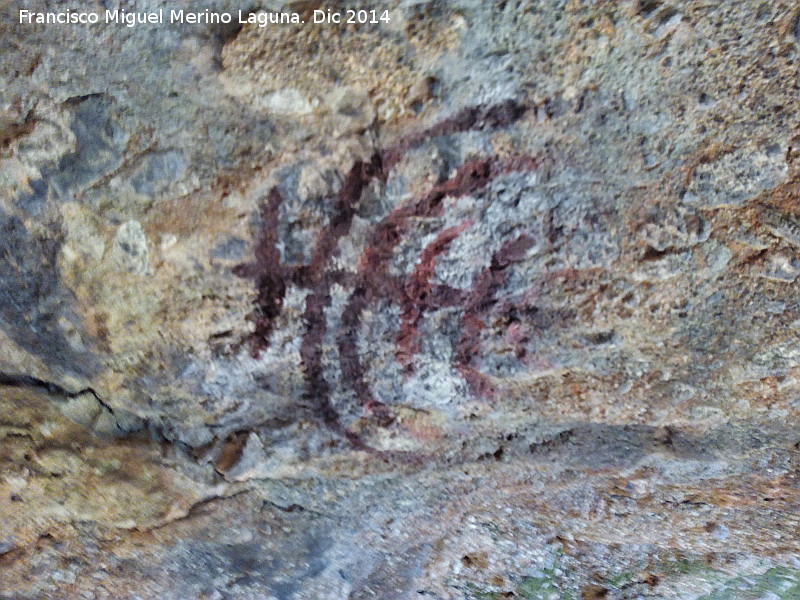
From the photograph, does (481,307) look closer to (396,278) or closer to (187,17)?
(396,278)

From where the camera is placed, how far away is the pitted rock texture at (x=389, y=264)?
2.00 feet

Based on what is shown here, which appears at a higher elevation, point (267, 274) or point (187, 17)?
point (187, 17)

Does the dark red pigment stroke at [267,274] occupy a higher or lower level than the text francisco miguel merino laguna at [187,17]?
lower

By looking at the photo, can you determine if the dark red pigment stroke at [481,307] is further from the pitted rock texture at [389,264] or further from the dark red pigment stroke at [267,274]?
the dark red pigment stroke at [267,274]

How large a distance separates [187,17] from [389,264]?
0.33 m

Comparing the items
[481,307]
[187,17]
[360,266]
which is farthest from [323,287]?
[187,17]

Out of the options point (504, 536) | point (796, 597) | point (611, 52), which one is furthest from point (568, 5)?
point (796, 597)

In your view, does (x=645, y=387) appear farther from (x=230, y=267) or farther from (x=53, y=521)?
(x=53, y=521)

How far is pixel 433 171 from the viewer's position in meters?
0.64

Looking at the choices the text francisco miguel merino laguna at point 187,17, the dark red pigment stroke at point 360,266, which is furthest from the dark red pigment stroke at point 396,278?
the text francisco miguel merino laguna at point 187,17

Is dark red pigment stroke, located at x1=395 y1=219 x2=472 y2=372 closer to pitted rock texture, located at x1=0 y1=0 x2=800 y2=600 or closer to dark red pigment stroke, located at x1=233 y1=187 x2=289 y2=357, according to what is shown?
pitted rock texture, located at x1=0 y1=0 x2=800 y2=600

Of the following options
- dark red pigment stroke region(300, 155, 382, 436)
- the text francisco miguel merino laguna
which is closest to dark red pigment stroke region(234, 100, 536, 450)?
dark red pigment stroke region(300, 155, 382, 436)

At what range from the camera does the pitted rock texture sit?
0.61 metres

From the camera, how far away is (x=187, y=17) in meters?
0.64
